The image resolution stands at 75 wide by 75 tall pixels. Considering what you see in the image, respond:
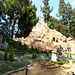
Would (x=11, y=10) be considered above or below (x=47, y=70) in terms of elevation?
above

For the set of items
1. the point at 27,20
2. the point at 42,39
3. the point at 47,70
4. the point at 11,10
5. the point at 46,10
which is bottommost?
the point at 47,70

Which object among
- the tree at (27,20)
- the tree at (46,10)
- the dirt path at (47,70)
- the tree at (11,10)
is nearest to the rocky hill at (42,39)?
the tree at (27,20)

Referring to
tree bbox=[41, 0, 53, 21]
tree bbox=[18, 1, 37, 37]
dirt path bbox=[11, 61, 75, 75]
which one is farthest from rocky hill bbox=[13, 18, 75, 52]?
dirt path bbox=[11, 61, 75, 75]

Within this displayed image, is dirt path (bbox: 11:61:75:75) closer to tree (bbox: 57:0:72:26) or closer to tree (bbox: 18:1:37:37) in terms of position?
tree (bbox: 18:1:37:37)

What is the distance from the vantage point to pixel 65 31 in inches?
1809

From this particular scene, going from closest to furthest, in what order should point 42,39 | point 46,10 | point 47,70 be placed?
point 47,70, point 42,39, point 46,10

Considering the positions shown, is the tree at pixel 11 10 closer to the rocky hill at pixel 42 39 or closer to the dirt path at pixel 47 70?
the rocky hill at pixel 42 39

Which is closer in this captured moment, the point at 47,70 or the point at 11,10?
the point at 47,70

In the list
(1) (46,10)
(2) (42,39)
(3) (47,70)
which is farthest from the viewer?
(1) (46,10)

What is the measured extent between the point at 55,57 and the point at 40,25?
23.2 m

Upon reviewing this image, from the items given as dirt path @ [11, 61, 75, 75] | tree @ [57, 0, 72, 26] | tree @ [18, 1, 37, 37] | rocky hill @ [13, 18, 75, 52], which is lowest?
dirt path @ [11, 61, 75, 75]

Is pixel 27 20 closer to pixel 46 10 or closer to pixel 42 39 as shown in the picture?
pixel 42 39

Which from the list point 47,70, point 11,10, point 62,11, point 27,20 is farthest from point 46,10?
point 47,70

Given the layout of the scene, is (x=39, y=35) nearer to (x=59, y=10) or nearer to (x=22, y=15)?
(x=22, y=15)
